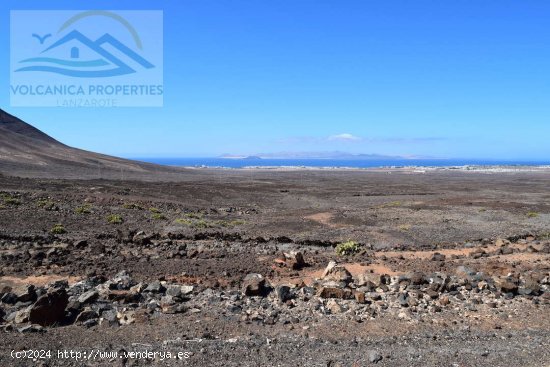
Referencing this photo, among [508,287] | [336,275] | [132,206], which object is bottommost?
[132,206]

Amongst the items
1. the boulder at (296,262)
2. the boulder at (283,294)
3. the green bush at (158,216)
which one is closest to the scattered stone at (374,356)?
the boulder at (283,294)

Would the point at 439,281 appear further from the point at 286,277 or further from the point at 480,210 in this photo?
the point at 480,210

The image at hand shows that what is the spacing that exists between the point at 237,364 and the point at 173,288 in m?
3.73

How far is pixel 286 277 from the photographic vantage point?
13.2 m

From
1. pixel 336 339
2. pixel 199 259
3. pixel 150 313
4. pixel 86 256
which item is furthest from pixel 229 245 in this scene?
pixel 336 339

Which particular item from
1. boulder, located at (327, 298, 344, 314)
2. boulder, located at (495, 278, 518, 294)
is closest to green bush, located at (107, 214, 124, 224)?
boulder, located at (327, 298, 344, 314)

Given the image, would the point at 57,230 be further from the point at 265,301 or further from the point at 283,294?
the point at 283,294

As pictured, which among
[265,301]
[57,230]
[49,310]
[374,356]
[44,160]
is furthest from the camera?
A: [44,160]

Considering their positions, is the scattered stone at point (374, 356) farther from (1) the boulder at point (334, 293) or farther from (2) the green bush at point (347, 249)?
(2) the green bush at point (347, 249)

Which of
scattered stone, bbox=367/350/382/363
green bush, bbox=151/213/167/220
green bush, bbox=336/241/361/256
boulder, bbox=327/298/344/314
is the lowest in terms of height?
green bush, bbox=151/213/167/220

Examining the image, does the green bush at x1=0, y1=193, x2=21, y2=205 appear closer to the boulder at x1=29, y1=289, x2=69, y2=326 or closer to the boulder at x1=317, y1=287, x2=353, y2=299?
the boulder at x1=29, y1=289, x2=69, y2=326

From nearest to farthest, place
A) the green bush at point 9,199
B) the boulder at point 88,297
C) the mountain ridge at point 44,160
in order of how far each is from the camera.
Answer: the boulder at point 88,297, the green bush at point 9,199, the mountain ridge at point 44,160

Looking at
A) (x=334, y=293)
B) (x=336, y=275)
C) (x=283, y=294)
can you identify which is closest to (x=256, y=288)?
(x=283, y=294)

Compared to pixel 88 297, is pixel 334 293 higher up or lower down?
lower down
